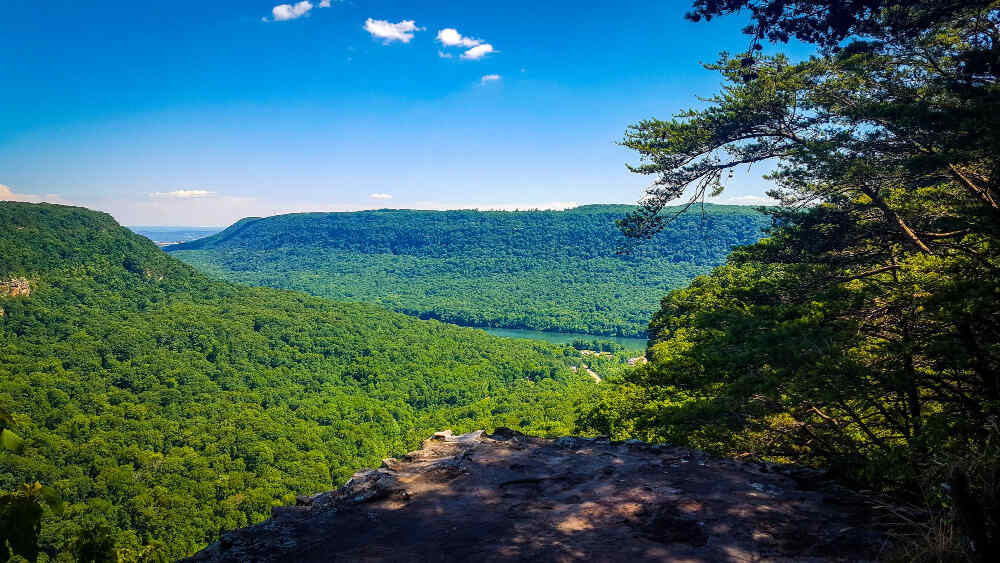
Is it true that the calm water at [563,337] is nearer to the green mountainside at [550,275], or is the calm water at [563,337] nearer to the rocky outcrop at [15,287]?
the green mountainside at [550,275]

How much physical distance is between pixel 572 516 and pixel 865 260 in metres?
8.02

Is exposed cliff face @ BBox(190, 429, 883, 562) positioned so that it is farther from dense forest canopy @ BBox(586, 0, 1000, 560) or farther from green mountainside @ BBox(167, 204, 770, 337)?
green mountainside @ BBox(167, 204, 770, 337)

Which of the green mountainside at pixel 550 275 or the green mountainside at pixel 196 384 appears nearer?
the green mountainside at pixel 196 384

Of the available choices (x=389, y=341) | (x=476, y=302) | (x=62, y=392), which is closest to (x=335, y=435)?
(x=62, y=392)

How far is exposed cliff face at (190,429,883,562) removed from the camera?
5.31 m

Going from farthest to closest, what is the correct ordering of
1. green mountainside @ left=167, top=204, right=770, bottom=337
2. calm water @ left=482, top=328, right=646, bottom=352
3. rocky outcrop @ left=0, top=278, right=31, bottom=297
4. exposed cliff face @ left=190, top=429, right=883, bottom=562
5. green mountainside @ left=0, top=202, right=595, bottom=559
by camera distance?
1. green mountainside @ left=167, top=204, right=770, bottom=337
2. calm water @ left=482, top=328, right=646, bottom=352
3. rocky outcrop @ left=0, top=278, right=31, bottom=297
4. green mountainside @ left=0, top=202, right=595, bottom=559
5. exposed cliff face @ left=190, top=429, right=883, bottom=562

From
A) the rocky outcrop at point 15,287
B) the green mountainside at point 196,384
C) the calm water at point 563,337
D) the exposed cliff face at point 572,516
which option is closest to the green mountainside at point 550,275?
the calm water at point 563,337

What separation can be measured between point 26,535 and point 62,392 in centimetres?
6030

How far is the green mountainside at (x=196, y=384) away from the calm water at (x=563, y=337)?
63.6 ft

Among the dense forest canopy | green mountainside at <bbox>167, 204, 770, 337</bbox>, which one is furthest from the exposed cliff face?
green mountainside at <bbox>167, 204, 770, 337</bbox>

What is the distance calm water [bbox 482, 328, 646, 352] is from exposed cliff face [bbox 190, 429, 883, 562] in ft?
311

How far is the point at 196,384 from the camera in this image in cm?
5825

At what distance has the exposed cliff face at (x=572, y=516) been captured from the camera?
209 inches

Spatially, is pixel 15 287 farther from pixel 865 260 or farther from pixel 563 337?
pixel 563 337
